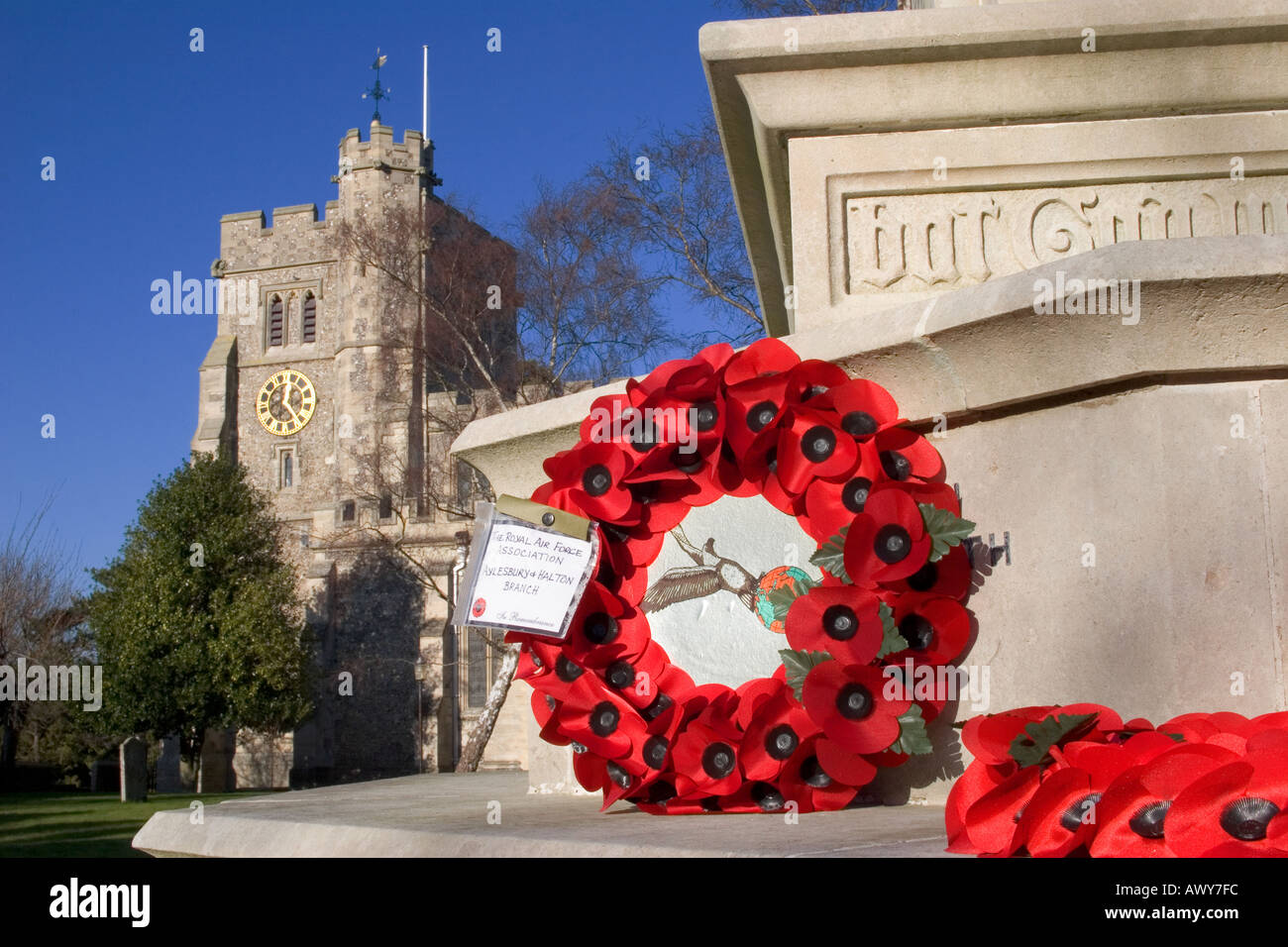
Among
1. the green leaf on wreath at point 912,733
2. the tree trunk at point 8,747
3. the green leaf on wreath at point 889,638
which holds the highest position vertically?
the green leaf on wreath at point 889,638

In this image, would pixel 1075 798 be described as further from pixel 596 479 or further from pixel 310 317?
pixel 310 317

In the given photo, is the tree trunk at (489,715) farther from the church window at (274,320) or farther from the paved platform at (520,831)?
the church window at (274,320)

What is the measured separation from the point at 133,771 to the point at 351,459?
16966 mm

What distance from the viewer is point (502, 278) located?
23891 millimetres

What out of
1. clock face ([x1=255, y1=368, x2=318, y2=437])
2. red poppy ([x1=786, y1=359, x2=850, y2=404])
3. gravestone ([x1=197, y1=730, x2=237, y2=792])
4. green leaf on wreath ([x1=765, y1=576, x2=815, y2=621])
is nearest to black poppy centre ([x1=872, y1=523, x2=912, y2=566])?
green leaf on wreath ([x1=765, y1=576, x2=815, y2=621])

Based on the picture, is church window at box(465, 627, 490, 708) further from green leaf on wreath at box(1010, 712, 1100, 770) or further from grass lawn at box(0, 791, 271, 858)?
green leaf on wreath at box(1010, 712, 1100, 770)

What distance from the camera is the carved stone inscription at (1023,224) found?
3.83 meters

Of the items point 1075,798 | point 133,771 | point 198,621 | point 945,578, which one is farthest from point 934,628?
point 198,621

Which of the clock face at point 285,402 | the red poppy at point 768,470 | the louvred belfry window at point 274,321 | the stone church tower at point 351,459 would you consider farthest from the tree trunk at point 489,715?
the louvred belfry window at point 274,321

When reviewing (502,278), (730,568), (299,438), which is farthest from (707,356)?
(299,438)

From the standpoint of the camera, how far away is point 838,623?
292 centimetres

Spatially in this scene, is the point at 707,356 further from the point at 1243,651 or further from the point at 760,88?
the point at 1243,651

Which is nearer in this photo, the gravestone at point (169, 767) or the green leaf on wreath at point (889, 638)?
the green leaf on wreath at point (889, 638)

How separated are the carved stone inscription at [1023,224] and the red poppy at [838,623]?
136 centimetres
